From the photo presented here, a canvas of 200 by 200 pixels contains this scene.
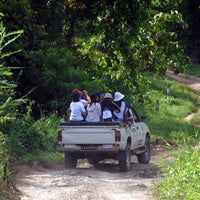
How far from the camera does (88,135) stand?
405 inches

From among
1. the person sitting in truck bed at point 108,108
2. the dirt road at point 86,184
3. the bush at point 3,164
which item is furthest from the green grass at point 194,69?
the bush at point 3,164

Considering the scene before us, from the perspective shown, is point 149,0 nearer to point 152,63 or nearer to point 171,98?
point 152,63

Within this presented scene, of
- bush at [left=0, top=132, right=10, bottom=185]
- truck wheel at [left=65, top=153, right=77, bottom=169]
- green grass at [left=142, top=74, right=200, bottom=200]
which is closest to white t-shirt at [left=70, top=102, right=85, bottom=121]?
truck wheel at [left=65, top=153, right=77, bottom=169]

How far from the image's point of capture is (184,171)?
23.1 feet

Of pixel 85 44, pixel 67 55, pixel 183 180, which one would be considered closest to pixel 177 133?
pixel 85 44

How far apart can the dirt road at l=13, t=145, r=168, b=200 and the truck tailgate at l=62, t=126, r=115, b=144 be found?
2.36ft

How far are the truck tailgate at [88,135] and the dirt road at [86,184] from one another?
718 millimetres

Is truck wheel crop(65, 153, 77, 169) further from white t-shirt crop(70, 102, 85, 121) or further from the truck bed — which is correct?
white t-shirt crop(70, 102, 85, 121)

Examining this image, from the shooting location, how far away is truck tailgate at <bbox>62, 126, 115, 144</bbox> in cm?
1020

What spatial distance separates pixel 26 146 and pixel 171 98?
2007cm

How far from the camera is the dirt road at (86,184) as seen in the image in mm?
7570

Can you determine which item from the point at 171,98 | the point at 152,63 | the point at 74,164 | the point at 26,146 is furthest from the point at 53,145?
the point at 171,98

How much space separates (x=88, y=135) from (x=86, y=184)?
208 cm

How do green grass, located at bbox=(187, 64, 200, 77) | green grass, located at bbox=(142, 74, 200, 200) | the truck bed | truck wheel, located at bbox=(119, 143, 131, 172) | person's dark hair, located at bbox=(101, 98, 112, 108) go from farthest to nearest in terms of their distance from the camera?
green grass, located at bbox=(187, 64, 200, 77)
person's dark hair, located at bbox=(101, 98, 112, 108)
truck wheel, located at bbox=(119, 143, 131, 172)
the truck bed
green grass, located at bbox=(142, 74, 200, 200)
